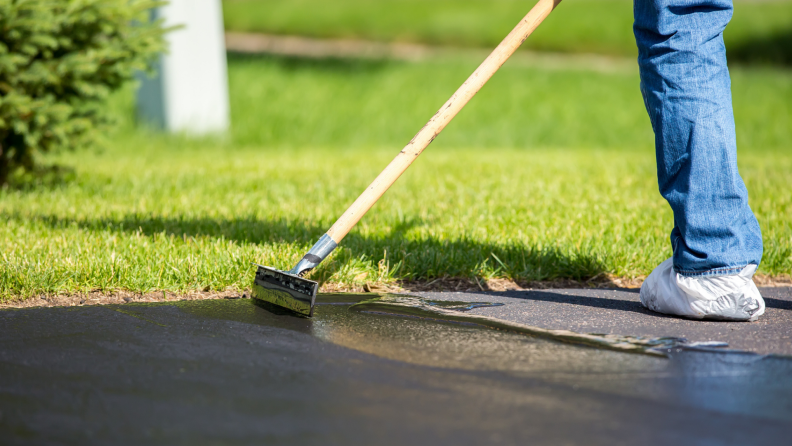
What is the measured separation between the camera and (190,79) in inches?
334

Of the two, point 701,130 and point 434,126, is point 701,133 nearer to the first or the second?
point 701,130

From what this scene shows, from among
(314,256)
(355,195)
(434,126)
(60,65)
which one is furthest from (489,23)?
(314,256)

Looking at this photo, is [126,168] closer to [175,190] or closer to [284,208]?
[175,190]

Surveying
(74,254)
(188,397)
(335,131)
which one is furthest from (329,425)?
(335,131)

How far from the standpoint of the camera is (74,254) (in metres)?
3.19

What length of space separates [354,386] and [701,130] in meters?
1.50

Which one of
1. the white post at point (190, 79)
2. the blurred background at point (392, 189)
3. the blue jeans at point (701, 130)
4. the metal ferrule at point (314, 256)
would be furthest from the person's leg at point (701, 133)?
the white post at point (190, 79)

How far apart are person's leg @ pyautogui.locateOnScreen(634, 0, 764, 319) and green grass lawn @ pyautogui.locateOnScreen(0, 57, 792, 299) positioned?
85 centimetres

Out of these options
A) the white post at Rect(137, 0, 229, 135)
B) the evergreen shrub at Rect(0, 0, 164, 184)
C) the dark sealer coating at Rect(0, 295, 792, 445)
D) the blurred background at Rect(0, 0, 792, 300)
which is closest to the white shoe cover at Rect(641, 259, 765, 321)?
the dark sealer coating at Rect(0, 295, 792, 445)

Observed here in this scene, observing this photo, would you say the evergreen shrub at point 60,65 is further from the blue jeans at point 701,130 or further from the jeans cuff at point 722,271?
the jeans cuff at point 722,271

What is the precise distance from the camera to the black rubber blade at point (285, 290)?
8.44ft

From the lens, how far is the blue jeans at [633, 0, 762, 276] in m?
2.57

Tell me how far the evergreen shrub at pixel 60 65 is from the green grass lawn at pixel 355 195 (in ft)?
1.16

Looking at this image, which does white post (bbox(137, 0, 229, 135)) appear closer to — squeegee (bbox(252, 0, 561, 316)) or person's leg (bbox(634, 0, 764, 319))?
squeegee (bbox(252, 0, 561, 316))
